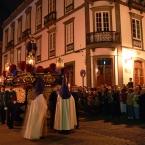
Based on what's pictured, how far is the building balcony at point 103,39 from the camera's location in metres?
22.8

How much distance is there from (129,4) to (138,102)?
11.4 m

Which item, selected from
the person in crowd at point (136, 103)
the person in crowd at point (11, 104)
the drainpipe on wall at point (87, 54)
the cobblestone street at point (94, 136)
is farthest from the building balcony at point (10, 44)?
the cobblestone street at point (94, 136)

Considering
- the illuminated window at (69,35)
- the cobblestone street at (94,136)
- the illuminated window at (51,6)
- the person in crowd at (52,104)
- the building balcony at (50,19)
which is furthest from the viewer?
the illuminated window at (51,6)

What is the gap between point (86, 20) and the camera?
23.8 metres

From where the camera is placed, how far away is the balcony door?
75.2ft

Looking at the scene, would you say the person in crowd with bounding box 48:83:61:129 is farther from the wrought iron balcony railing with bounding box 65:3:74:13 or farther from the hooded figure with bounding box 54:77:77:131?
the wrought iron balcony railing with bounding box 65:3:74:13

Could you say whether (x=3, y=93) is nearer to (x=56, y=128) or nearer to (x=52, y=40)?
(x=56, y=128)

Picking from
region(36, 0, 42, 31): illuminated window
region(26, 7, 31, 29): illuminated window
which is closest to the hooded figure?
region(36, 0, 42, 31): illuminated window

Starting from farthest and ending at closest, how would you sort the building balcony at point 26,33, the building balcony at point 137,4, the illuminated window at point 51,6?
the building balcony at point 26,33 → the illuminated window at point 51,6 → the building balcony at point 137,4

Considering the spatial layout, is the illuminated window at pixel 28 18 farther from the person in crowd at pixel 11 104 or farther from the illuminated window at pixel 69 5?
the person in crowd at pixel 11 104

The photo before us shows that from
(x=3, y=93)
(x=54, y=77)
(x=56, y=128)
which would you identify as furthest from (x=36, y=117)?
(x=3, y=93)

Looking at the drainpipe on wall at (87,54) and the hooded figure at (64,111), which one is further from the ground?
the drainpipe on wall at (87,54)

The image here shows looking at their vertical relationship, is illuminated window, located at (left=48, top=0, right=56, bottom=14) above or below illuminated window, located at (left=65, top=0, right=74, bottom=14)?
above

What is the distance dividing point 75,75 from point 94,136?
1350 cm
